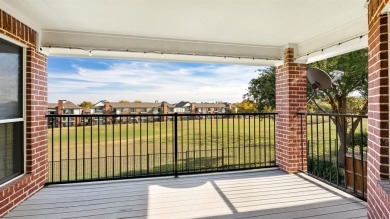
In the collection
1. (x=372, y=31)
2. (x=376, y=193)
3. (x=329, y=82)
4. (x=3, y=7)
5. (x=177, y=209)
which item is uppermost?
(x=3, y=7)

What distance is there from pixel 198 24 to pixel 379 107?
6.57 ft

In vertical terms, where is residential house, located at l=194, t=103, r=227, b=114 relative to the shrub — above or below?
above

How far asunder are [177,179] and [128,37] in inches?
81.6

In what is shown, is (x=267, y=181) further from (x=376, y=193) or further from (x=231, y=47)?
(x=231, y=47)

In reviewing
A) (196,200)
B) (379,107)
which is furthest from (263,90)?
(379,107)

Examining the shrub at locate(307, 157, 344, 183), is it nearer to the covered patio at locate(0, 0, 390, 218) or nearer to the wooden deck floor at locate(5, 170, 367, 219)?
the covered patio at locate(0, 0, 390, 218)

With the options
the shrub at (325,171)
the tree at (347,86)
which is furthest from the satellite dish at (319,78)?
the tree at (347,86)

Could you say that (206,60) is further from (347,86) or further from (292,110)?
(347,86)

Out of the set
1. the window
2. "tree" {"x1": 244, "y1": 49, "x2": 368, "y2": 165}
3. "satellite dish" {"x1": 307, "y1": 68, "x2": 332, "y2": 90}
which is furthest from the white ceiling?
"tree" {"x1": 244, "y1": 49, "x2": 368, "y2": 165}

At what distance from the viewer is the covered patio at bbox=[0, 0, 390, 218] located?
2340 millimetres

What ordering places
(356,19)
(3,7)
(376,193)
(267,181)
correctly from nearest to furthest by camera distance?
(376,193) < (3,7) < (356,19) < (267,181)

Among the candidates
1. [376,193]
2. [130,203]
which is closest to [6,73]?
[130,203]

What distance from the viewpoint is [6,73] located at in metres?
2.57

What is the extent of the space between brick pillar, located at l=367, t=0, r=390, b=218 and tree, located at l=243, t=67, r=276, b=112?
524cm
